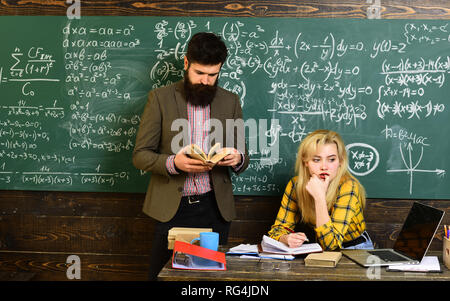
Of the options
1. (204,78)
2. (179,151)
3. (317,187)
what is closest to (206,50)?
(204,78)

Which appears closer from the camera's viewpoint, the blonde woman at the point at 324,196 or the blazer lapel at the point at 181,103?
the blonde woman at the point at 324,196

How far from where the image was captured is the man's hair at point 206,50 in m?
2.65

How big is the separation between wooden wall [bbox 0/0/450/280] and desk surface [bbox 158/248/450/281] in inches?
56.2

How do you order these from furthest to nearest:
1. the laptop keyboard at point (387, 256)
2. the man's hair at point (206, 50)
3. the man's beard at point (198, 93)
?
the man's beard at point (198, 93)
the man's hair at point (206, 50)
the laptop keyboard at point (387, 256)

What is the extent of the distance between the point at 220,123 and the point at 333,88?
953mm

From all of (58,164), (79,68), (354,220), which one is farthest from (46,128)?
(354,220)

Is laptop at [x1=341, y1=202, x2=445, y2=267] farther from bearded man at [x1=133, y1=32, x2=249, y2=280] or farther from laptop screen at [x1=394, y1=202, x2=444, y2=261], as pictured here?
bearded man at [x1=133, y1=32, x2=249, y2=280]

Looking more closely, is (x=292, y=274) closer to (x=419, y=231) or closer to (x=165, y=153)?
(x=419, y=231)

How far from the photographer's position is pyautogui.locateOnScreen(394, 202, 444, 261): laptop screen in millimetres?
2016

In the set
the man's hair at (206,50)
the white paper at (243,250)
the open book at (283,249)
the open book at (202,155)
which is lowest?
the white paper at (243,250)

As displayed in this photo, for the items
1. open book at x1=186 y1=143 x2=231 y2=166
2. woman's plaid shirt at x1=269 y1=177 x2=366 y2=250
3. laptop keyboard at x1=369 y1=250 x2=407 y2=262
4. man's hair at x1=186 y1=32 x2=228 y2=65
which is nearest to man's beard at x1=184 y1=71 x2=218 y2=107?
man's hair at x1=186 y1=32 x2=228 y2=65

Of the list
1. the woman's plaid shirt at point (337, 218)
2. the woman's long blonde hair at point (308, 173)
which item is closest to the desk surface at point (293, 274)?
the woman's plaid shirt at point (337, 218)

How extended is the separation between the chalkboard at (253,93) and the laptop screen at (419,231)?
115 centimetres

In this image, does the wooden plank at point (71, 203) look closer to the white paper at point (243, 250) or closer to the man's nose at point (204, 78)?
the man's nose at point (204, 78)
